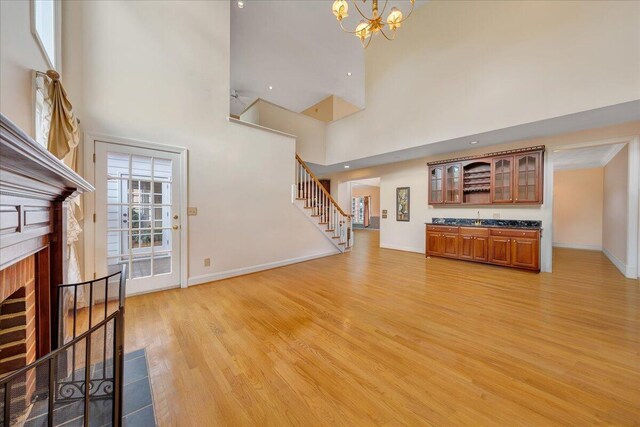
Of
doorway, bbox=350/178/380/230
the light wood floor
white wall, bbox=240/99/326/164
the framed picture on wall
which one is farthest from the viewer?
doorway, bbox=350/178/380/230

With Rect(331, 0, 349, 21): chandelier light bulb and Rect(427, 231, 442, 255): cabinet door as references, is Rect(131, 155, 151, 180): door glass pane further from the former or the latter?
Rect(427, 231, 442, 255): cabinet door

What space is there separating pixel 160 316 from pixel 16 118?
6.82 feet

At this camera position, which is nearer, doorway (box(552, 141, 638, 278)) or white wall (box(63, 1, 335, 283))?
white wall (box(63, 1, 335, 283))

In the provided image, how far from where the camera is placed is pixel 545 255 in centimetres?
441

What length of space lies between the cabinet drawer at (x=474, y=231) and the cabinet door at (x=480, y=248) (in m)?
0.08

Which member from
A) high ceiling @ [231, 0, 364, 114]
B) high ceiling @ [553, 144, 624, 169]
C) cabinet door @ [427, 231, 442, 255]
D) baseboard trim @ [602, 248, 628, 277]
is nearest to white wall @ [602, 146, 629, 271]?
baseboard trim @ [602, 248, 628, 277]

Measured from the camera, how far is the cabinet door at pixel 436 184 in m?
5.66

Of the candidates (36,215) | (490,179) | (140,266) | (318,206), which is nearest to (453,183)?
(490,179)

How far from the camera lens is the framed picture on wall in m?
6.55

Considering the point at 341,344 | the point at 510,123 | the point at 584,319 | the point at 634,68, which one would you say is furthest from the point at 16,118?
the point at 634,68

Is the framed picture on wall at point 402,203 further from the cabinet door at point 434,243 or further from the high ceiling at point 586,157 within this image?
the high ceiling at point 586,157

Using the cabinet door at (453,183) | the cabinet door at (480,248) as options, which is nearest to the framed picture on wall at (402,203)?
the cabinet door at (453,183)

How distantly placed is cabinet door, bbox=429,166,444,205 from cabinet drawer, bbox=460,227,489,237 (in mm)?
887

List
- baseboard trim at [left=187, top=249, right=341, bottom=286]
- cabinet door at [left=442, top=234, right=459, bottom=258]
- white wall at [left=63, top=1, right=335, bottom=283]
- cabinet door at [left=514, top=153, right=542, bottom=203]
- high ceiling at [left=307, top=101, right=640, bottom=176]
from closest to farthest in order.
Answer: white wall at [left=63, top=1, right=335, bottom=283] → high ceiling at [left=307, top=101, right=640, bottom=176] → baseboard trim at [left=187, top=249, right=341, bottom=286] → cabinet door at [left=514, top=153, right=542, bottom=203] → cabinet door at [left=442, top=234, right=459, bottom=258]
